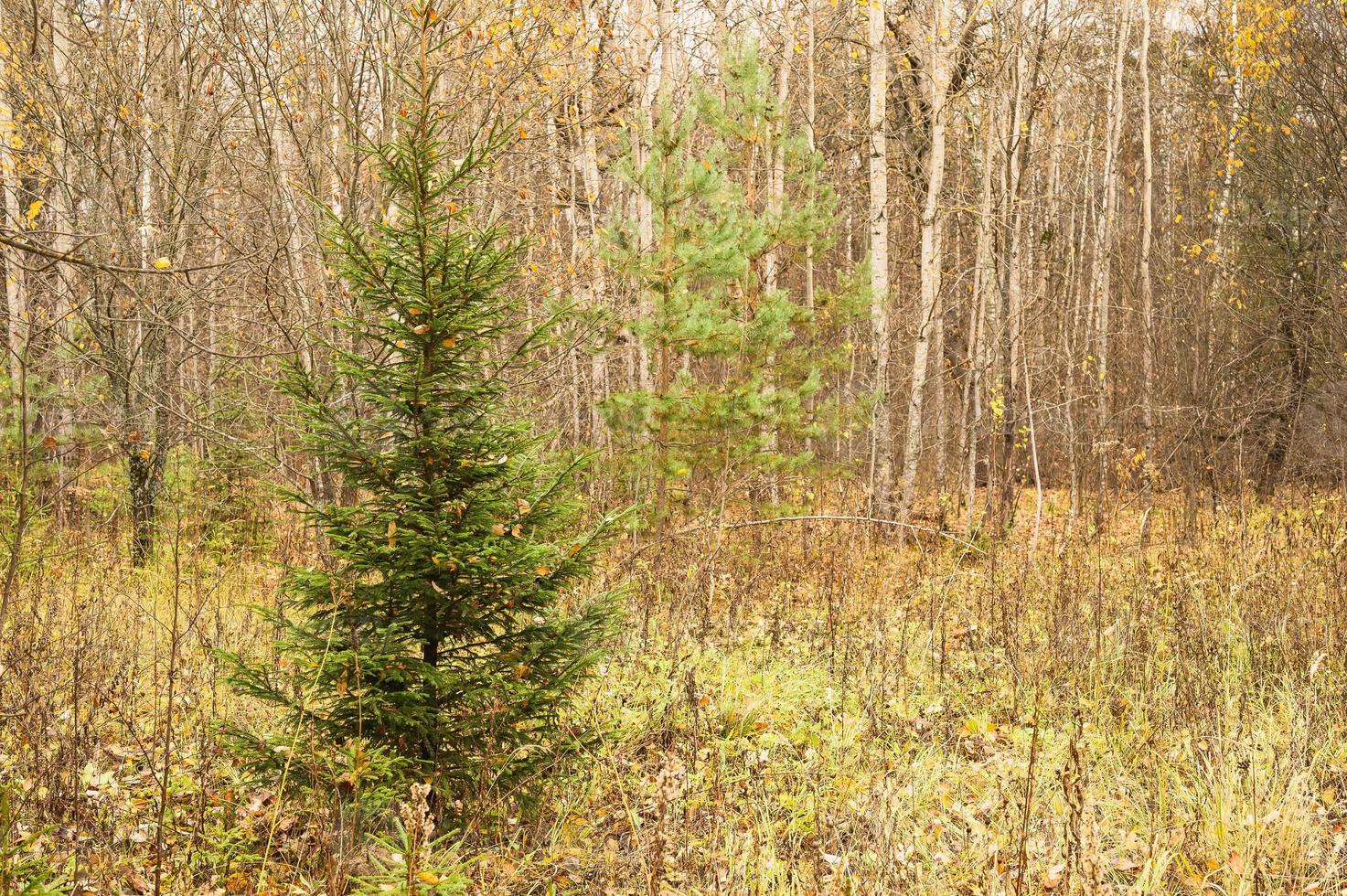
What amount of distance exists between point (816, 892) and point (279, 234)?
5390 millimetres

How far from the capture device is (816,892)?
3.09 metres

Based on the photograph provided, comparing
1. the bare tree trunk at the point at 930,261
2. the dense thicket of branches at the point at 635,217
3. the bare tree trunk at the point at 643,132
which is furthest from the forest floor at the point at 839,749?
A: the bare tree trunk at the point at 643,132

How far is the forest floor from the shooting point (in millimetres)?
3203

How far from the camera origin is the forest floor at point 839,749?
3203 mm

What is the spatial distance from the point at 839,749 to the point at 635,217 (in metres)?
8.70

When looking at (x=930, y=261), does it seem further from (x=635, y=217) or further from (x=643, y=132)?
(x=635, y=217)

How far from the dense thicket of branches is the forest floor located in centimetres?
125

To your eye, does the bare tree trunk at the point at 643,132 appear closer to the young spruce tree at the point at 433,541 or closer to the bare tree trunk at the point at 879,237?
the bare tree trunk at the point at 879,237

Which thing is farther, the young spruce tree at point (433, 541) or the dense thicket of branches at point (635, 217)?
the dense thicket of branches at point (635, 217)

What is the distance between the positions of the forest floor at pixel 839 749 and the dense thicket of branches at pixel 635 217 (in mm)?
1245

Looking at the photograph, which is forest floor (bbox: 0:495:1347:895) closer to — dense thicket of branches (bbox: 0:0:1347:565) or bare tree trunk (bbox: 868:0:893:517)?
dense thicket of branches (bbox: 0:0:1347:565)

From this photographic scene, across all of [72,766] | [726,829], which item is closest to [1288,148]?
[726,829]

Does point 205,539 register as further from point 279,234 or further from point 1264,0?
point 1264,0

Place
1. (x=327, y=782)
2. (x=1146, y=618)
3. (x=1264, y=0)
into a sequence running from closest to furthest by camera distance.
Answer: (x=327, y=782)
(x=1146, y=618)
(x=1264, y=0)
